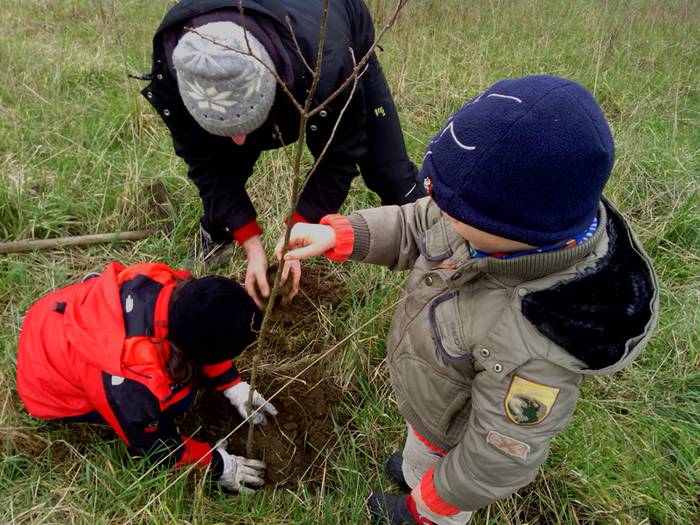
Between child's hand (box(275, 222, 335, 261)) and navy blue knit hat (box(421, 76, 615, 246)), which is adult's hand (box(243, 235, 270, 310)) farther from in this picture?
navy blue knit hat (box(421, 76, 615, 246))

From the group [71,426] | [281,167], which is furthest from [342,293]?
[71,426]

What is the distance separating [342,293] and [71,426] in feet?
4.01

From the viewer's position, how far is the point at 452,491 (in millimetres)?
1212

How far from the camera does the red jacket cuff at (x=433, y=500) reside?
1265 mm

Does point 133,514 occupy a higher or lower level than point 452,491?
lower

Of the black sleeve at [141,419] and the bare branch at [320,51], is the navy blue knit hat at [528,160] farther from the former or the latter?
the black sleeve at [141,419]

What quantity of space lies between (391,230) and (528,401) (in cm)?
61

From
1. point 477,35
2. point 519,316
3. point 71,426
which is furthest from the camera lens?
point 477,35

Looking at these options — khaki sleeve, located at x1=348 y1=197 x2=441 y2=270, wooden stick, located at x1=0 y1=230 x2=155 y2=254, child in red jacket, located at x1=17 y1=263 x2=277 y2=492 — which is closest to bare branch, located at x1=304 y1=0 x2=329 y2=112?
khaki sleeve, located at x1=348 y1=197 x2=441 y2=270

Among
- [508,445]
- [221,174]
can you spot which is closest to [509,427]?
[508,445]

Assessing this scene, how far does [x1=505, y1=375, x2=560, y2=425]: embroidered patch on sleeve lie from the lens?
1.04m

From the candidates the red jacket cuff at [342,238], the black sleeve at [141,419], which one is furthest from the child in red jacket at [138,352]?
the red jacket cuff at [342,238]

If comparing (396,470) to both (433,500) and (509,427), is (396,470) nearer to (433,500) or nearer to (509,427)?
(433,500)

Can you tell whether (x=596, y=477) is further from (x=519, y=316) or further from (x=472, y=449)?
(x=519, y=316)
